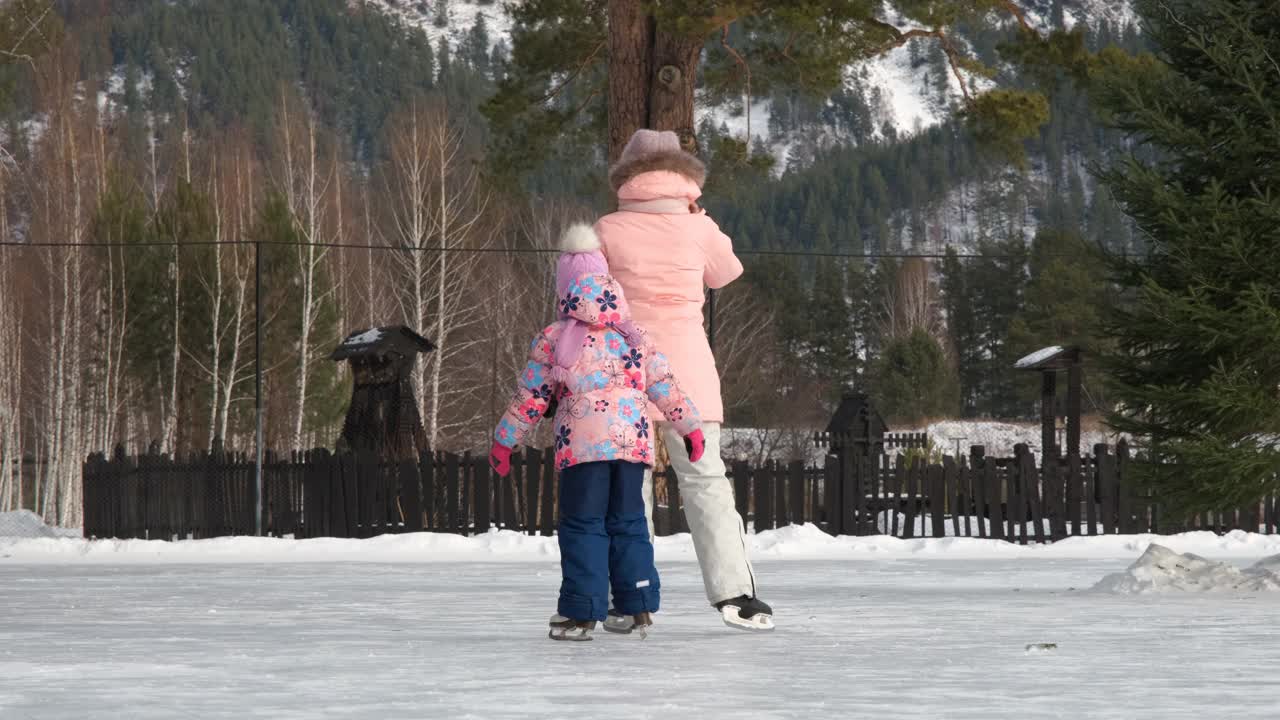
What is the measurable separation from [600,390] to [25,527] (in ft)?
53.4

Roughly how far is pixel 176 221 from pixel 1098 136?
14795cm

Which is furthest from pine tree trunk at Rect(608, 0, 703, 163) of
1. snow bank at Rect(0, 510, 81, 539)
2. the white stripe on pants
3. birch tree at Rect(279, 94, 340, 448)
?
birch tree at Rect(279, 94, 340, 448)

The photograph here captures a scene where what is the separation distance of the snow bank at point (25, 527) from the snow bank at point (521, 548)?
4.03 m

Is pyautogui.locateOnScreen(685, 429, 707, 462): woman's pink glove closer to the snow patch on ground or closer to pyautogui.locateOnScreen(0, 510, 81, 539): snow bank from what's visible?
pyautogui.locateOnScreen(0, 510, 81, 539): snow bank

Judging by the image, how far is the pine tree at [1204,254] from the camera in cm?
891

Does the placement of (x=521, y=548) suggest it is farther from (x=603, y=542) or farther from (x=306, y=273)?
(x=306, y=273)

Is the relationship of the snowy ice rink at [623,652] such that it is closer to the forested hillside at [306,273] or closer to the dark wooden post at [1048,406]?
the forested hillside at [306,273]

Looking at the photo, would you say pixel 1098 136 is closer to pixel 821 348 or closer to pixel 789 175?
pixel 789 175

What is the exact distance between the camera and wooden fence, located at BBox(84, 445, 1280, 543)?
17781 mm

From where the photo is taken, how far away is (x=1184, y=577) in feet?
29.7

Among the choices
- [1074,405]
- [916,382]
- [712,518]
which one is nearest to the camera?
[712,518]

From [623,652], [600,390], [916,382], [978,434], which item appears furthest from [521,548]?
[916,382]

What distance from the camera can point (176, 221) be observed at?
34844 mm

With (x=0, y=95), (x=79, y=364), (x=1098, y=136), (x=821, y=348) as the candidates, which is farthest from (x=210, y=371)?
(x=1098, y=136)
